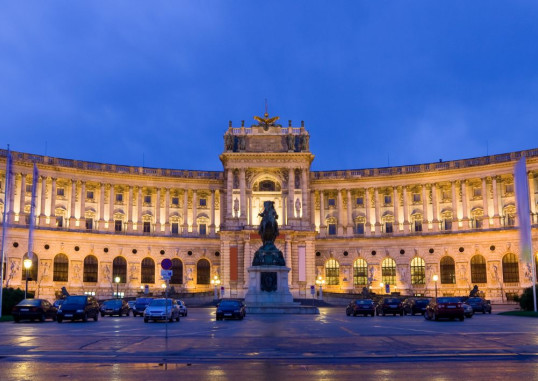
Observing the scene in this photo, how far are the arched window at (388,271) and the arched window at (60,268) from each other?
46.9m

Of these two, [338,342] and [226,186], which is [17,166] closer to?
[226,186]

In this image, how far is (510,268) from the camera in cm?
8544

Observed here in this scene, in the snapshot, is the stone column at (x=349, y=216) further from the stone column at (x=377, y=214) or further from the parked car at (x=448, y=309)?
the parked car at (x=448, y=309)

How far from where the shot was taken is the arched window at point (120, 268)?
93.3 metres

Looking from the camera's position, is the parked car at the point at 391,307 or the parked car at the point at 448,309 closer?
the parked car at the point at 448,309

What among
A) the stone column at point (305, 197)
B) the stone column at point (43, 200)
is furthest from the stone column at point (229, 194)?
the stone column at point (43, 200)

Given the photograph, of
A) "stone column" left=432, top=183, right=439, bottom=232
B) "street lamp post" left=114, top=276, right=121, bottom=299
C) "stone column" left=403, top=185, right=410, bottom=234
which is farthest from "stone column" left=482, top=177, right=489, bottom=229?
"street lamp post" left=114, top=276, right=121, bottom=299

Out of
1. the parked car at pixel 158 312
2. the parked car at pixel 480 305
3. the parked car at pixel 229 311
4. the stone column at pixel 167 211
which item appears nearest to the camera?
the parked car at pixel 158 312

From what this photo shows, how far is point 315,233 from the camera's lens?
95.1 metres

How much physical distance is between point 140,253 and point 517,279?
5438cm

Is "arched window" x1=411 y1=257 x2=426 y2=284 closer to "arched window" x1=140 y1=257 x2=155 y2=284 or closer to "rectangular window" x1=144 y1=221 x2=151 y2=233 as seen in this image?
"arched window" x1=140 y1=257 x2=155 y2=284

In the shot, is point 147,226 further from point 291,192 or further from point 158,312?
point 158,312

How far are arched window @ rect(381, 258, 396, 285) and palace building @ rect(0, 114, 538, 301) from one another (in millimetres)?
158

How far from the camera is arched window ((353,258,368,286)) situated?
3814 inches
